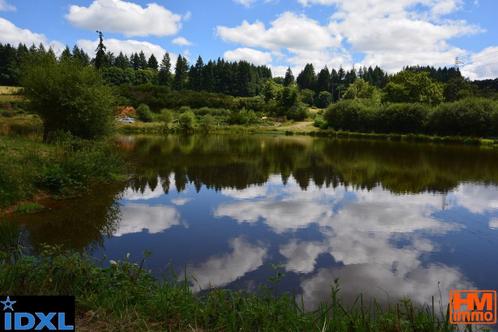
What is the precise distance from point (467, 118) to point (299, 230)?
56759 mm

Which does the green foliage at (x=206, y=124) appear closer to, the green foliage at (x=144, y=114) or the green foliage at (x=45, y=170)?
the green foliage at (x=144, y=114)

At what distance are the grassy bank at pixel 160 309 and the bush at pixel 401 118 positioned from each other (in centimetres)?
6632

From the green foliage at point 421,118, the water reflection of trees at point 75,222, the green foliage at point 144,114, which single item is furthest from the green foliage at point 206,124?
the water reflection of trees at point 75,222

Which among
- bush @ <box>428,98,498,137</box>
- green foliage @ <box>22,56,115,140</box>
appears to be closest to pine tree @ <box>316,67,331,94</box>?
bush @ <box>428,98,498,137</box>

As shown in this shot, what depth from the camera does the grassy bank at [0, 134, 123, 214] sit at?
13305 mm

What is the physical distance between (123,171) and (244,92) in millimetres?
117177

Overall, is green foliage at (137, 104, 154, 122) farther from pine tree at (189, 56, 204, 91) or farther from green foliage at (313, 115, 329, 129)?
pine tree at (189, 56, 204, 91)

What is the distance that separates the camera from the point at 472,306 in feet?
23.4

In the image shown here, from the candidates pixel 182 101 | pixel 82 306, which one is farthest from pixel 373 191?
pixel 182 101

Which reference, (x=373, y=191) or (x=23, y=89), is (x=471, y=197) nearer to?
(x=373, y=191)

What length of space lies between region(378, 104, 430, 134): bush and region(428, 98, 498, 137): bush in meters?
2.62

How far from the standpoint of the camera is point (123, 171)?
22750 mm

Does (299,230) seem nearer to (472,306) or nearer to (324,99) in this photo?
(472,306)

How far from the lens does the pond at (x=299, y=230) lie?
9.20 meters
